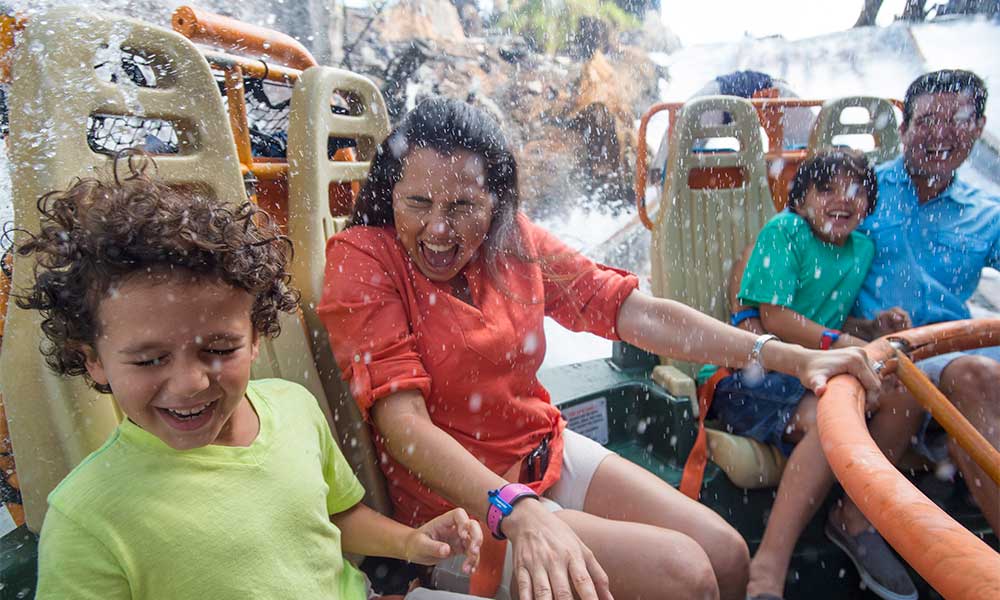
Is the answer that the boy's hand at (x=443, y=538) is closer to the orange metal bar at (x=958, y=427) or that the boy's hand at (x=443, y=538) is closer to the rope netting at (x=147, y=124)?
the orange metal bar at (x=958, y=427)

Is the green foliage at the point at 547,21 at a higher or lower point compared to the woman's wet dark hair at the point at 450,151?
higher

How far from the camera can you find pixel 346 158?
270 centimetres

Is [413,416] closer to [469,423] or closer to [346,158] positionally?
[469,423]

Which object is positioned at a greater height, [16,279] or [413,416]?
[16,279]

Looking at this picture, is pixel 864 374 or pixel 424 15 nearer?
pixel 864 374

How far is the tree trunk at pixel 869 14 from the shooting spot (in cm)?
1641

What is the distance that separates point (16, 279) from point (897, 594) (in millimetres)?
2167

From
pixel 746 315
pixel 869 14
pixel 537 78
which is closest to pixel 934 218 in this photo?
pixel 746 315

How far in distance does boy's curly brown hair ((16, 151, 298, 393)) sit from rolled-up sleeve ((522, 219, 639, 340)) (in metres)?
0.86

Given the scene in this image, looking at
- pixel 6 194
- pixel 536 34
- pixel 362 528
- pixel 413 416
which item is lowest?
pixel 362 528

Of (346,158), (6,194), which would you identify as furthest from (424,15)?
(6,194)

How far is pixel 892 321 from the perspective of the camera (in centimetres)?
219

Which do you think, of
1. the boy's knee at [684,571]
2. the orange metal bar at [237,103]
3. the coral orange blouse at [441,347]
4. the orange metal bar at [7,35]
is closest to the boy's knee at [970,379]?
the boy's knee at [684,571]

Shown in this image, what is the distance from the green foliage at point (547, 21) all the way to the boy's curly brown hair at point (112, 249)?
1742 centimetres
